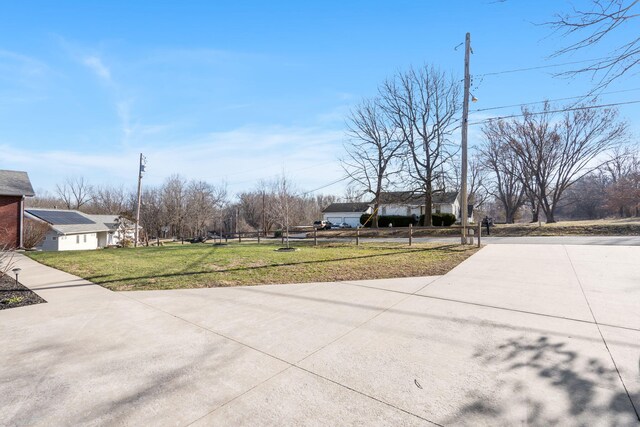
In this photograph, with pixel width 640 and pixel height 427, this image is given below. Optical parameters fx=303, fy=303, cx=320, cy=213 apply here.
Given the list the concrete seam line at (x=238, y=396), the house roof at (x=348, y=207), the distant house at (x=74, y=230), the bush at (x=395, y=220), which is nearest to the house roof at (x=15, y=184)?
the distant house at (x=74, y=230)

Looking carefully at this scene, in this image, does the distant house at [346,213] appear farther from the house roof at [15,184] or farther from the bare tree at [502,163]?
the house roof at [15,184]

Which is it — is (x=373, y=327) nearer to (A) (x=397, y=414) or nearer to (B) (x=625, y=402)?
(A) (x=397, y=414)

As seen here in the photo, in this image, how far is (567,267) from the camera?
7.60 m

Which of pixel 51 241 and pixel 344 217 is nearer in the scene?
pixel 51 241

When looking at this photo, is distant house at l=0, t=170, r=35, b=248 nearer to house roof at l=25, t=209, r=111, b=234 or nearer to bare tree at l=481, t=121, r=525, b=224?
house roof at l=25, t=209, r=111, b=234

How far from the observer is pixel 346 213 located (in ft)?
186

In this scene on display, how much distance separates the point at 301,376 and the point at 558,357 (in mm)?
2584

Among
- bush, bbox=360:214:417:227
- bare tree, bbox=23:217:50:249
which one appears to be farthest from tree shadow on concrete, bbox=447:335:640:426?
bush, bbox=360:214:417:227

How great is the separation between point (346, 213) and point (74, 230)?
1559 inches

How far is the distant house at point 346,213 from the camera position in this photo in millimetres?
55656

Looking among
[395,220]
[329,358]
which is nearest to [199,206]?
[395,220]

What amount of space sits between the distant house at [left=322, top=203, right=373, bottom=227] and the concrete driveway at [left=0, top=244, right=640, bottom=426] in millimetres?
49890

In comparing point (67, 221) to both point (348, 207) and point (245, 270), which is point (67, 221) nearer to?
point (245, 270)

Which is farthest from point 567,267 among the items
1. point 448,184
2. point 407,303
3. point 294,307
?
point 448,184
